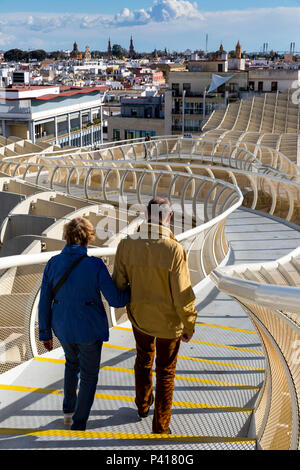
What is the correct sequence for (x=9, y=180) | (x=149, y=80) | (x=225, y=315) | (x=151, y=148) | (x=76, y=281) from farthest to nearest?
(x=149, y=80) < (x=151, y=148) < (x=9, y=180) < (x=225, y=315) < (x=76, y=281)

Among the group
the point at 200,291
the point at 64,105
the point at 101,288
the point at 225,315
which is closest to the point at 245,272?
the point at 101,288

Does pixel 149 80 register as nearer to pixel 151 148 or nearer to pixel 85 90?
pixel 85 90

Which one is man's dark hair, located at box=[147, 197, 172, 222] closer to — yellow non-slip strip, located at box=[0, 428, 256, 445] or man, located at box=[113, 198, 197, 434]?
man, located at box=[113, 198, 197, 434]

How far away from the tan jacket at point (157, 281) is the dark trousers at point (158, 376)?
0.09m

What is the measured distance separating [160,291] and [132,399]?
35.6 inches

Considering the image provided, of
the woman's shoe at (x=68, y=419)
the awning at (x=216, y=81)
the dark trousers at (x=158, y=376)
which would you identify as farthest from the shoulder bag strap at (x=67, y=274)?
the awning at (x=216, y=81)

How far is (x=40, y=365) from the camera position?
13.1 ft

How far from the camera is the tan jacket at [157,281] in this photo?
9.98ft

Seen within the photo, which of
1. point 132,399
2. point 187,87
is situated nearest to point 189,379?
point 132,399

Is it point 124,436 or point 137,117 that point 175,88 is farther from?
point 124,436

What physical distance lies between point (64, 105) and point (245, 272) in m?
56.6

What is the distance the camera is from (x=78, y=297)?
120 inches

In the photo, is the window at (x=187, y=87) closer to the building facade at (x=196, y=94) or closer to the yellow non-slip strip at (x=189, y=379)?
the building facade at (x=196, y=94)

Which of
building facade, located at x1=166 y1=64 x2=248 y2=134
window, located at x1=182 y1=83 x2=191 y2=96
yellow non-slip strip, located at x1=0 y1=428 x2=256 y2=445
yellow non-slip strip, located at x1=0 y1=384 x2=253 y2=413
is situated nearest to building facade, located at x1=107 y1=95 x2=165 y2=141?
building facade, located at x1=166 y1=64 x2=248 y2=134
